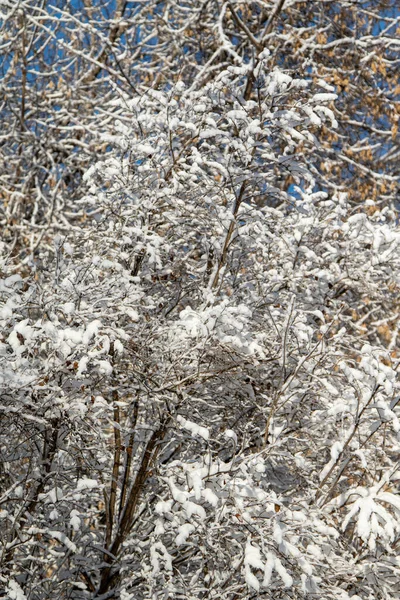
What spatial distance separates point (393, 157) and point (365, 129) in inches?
18.4

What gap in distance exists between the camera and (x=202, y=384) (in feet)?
10.6

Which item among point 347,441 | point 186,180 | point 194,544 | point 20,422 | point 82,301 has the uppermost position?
point 186,180

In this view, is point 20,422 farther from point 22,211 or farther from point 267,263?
point 22,211

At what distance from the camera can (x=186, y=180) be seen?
141 inches

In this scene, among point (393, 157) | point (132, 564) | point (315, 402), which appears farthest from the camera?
point (393, 157)

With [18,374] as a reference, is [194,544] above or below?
below

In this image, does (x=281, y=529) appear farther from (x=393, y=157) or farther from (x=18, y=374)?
(x=393, y=157)

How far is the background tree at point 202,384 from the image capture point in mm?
2729

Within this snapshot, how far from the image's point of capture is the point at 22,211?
24.6ft

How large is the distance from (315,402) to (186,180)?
1.28 meters

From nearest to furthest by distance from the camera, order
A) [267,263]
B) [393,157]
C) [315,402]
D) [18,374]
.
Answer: [18,374]
[315,402]
[267,263]
[393,157]

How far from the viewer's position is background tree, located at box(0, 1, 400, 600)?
273cm

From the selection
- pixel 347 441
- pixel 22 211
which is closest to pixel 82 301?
pixel 347 441

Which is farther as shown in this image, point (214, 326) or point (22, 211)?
point (22, 211)
